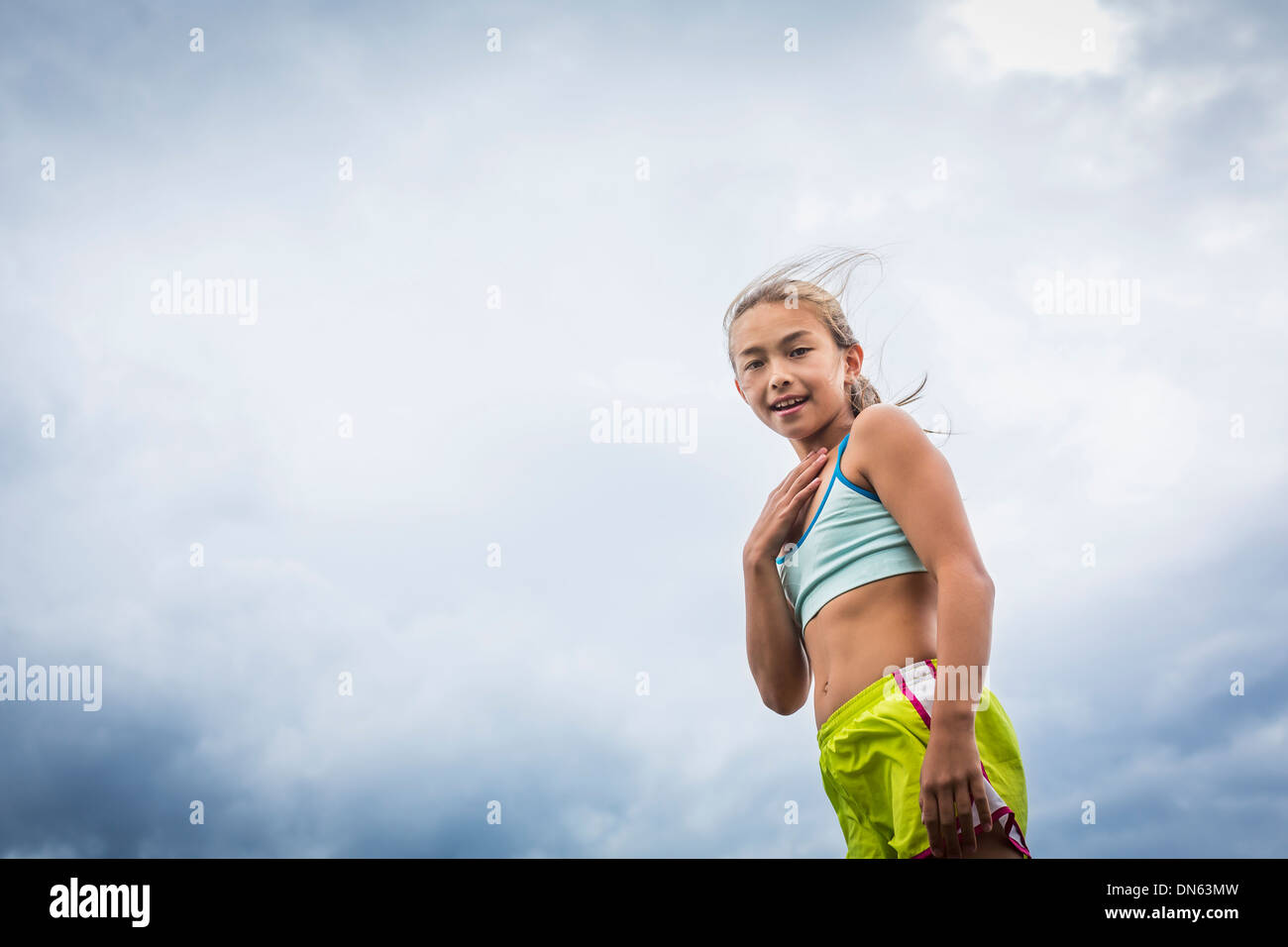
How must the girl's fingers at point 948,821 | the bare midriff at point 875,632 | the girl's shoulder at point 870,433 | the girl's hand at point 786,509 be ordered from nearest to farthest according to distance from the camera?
1. the girl's fingers at point 948,821
2. the bare midriff at point 875,632
3. the girl's shoulder at point 870,433
4. the girl's hand at point 786,509

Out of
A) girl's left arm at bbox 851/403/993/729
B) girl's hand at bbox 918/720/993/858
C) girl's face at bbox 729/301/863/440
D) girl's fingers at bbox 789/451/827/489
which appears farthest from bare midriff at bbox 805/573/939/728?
girl's face at bbox 729/301/863/440

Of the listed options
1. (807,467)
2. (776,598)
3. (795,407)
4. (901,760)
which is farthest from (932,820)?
(795,407)

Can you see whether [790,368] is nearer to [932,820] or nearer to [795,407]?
[795,407]

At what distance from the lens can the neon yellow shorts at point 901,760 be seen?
174 centimetres

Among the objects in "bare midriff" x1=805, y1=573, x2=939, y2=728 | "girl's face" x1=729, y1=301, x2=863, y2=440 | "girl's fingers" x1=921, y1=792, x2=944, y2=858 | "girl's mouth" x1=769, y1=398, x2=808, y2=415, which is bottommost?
"girl's fingers" x1=921, y1=792, x2=944, y2=858

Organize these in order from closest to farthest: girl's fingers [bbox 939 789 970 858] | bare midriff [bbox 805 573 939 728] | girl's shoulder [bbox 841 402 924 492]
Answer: girl's fingers [bbox 939 789 970 858] < bare midriff [bbox 805 573 939 728] < girl's shoulder [bbox 841 402 924 492]

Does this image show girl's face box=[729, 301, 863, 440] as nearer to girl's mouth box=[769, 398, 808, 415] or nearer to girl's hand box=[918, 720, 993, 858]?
girl's mouth box=[769, 398, 808, 415]

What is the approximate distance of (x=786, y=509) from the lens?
Result: 7.53ft

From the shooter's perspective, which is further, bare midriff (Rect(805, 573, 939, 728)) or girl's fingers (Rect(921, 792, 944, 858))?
bare midriff (Rect(805, 573, 939, 728))

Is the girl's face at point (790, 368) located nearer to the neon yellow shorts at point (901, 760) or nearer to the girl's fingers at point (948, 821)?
the neon yellow shorts at point (901, 760)

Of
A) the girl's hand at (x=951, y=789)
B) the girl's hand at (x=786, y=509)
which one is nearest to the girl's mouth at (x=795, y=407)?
the girl's hand at (x=786, y=509)

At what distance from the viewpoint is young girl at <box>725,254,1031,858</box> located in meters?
1.70
